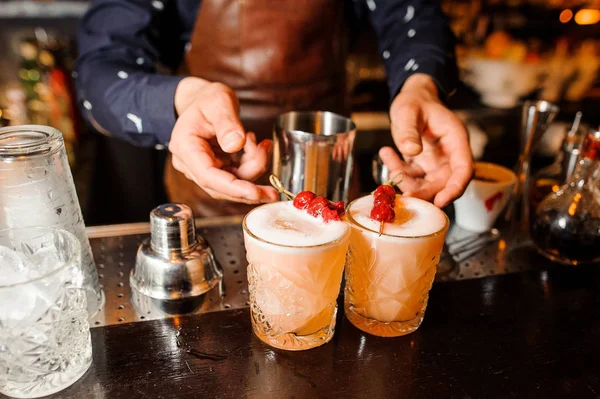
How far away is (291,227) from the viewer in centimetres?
101

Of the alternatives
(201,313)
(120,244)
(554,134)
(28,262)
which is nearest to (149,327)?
(201,313)

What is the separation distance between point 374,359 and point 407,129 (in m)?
0.60

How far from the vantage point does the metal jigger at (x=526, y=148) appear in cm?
171

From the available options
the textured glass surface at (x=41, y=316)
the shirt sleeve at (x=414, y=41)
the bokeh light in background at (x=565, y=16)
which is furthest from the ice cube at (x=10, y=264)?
the bokeh light in background at (x=565, y=16)

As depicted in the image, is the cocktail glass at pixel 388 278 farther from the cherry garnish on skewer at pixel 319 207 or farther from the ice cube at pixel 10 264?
the ice cube at pixel 10 264

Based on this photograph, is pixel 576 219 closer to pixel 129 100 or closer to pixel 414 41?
pixel 414 41

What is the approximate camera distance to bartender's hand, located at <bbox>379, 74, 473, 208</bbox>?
4.34 ft

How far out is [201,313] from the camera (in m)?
1.19

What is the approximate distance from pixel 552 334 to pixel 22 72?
3.05 meters

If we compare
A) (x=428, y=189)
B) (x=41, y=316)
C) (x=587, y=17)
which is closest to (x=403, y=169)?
(x=428, y=189)

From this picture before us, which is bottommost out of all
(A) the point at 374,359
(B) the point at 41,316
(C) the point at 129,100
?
(A) the point at 374,359

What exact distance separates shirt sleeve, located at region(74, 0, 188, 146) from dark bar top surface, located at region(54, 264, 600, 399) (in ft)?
2.33

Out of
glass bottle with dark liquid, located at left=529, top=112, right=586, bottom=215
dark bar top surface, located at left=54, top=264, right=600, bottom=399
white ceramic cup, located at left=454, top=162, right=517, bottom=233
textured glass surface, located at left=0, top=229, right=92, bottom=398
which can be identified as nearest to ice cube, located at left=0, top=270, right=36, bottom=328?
textured glass surface, located at left=0, top=229, right=92, bottom=398

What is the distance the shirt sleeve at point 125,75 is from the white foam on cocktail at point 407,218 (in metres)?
0.73
